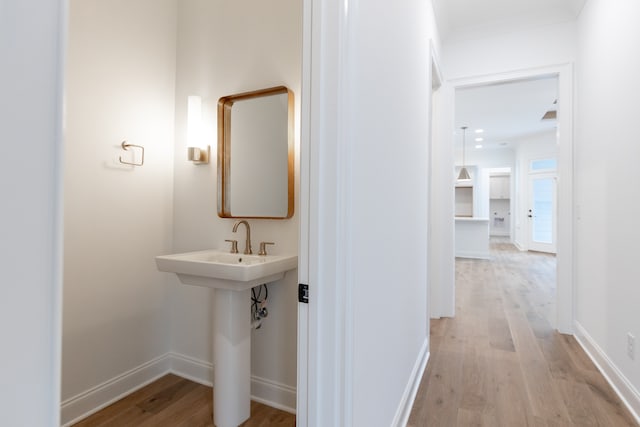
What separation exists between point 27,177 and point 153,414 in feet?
7.01

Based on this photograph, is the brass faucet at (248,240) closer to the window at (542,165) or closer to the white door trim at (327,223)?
the white door trim at (327,223)

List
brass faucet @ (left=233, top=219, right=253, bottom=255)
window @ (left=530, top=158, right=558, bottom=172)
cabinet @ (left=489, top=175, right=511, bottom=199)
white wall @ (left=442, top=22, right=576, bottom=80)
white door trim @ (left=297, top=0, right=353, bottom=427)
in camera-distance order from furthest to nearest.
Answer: cabinet @ (left=489, top=175, right=511, bottom=199), window @ (left=530, top=158, right=558, bottom=172), white wall @ (left=442, top=22, right=576, bottom=80), brass faucet @ (left=233, top=219, right=253, bottom=255), white door trim @ (left=297, top=0, right=353, bottom=427)

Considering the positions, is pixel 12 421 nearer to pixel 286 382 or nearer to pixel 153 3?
pixel 286 382

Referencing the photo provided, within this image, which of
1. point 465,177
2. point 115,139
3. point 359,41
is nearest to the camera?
point 359,41

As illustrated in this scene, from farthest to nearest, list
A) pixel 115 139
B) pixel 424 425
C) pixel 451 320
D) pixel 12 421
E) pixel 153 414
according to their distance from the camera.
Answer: pixel 451 320, pixel 115 139, pixel 153 414, pixel 424 425, pixel 12 421

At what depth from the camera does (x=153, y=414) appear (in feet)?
6.57

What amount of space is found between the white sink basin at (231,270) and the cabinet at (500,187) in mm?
11883

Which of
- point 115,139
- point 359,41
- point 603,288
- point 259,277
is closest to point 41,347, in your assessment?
point 359,41

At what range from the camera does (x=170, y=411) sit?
2029 mm

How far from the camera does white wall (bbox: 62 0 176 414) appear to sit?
1938 mm

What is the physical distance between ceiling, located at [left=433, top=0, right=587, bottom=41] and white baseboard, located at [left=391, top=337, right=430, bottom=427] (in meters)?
2.75

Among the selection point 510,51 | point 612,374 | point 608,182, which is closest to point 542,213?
point 510,51

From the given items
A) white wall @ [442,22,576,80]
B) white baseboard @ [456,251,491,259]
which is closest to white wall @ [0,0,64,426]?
white wall @ [442,22,576,80]

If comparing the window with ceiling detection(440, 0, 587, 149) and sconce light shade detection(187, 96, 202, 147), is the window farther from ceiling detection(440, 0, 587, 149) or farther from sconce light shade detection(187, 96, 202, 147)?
sconce light shade detection(187, 96, 202, 147)
